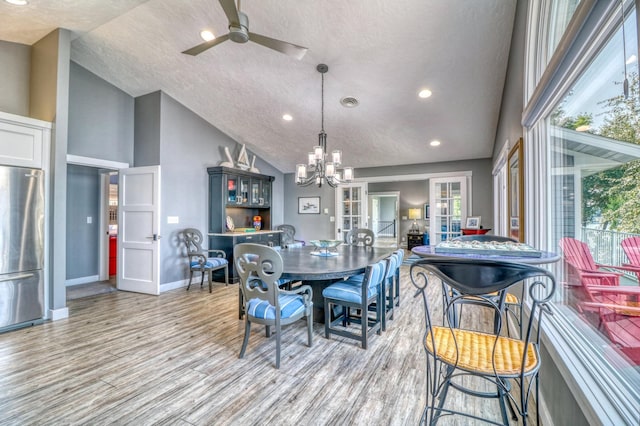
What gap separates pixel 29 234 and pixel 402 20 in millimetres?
4755

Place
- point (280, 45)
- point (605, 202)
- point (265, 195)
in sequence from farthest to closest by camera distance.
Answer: point (265, 195), point (280, 45), point (605, 202)

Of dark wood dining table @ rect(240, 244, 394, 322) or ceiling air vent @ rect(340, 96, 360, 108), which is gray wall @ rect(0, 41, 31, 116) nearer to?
dark wood dining table @ rect(240, 244, 394, 322)

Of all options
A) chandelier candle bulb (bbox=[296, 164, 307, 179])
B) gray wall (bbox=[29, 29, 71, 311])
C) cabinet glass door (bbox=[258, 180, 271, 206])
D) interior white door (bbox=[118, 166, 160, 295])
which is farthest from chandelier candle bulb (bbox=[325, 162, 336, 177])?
gray wall (bbox=[29, 29, 71, 311])

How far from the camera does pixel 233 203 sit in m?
5.59

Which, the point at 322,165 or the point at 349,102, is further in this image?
the point at 349,102

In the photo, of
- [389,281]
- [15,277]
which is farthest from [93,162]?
[389,281]

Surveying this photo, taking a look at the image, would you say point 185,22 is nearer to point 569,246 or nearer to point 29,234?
point 29,234

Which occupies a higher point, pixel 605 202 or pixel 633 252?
pixel 605 202

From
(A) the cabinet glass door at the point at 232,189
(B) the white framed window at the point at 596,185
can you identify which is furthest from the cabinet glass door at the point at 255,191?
(B) the white framed window at the point at 596,185

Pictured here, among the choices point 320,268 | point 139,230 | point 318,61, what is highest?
point 318,61

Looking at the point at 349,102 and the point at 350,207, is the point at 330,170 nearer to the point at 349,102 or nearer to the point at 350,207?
the point at 349,102

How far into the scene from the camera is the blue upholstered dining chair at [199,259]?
4.62 m

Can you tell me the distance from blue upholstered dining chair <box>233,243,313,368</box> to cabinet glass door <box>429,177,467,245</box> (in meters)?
4.67

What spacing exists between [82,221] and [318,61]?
4.96 meters
